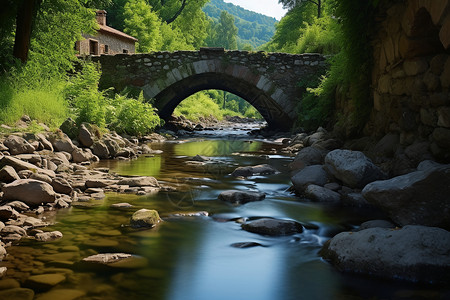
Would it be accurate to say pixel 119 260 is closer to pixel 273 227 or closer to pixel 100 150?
pixel 273 227

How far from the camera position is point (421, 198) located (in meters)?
3.86

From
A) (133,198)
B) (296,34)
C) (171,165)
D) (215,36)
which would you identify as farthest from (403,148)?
(215,36)

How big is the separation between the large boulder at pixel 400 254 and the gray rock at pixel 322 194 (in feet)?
6.70

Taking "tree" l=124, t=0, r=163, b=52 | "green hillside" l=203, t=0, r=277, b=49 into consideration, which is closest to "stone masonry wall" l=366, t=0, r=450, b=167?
"tree" l=124, t=0, r=163, b=52

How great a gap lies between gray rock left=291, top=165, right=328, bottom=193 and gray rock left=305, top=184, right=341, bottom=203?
0.26m

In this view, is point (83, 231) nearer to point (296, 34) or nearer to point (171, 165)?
point (171, 165)

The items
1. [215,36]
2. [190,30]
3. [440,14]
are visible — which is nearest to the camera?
[440,14]

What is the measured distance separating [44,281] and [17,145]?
402 cm

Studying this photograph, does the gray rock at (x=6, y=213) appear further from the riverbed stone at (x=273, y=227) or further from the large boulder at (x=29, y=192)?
the riverbed stone at (x=273, y=227)

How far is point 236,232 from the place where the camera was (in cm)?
414

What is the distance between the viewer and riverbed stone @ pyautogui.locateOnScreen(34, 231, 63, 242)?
3574 millimetres

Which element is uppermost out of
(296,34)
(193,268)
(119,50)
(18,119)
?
(296,34)

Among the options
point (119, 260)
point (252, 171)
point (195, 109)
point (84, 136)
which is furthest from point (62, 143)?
point (195, 109)

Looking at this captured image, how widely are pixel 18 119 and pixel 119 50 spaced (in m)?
22.7
